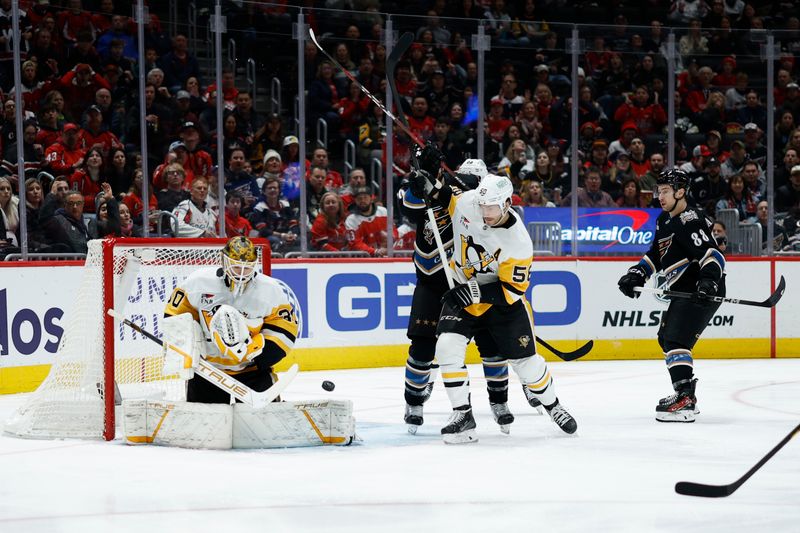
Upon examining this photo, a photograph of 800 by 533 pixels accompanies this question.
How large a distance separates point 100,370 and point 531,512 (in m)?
2.33

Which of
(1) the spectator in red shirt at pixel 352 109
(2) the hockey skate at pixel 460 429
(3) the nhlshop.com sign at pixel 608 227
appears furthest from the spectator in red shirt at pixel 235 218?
(2) the hockey skate at pixel 460 429

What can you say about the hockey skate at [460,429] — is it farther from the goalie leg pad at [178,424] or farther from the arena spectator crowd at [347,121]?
the arena spectator crowd at [347,121]

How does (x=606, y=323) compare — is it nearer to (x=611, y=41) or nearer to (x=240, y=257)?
(x=611, y=41)

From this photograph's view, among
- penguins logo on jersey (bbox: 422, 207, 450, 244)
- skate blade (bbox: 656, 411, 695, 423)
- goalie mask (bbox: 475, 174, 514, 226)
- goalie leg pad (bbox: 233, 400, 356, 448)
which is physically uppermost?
goalie mask (bbox: 475, 174, 514, 226)

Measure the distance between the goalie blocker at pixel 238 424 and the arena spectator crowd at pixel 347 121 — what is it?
2.49 m

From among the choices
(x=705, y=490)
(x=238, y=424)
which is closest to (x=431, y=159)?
(x=238, y=424)

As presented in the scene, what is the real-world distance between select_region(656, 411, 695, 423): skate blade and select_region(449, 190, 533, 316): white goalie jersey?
1121 mm

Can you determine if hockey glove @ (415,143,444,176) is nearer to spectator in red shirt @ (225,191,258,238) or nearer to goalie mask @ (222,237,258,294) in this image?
goalie mask @ (222,237,258,294)

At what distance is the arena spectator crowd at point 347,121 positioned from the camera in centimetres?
700

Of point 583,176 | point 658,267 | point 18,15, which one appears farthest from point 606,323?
point 18,15

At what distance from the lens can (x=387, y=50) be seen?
8.39 metres

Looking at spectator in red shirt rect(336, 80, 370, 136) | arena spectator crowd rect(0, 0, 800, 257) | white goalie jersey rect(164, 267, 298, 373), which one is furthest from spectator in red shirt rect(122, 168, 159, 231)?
white goalie jersey rect(164, 267, 298, 373)

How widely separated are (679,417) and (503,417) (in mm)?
979

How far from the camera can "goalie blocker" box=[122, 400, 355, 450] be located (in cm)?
456
